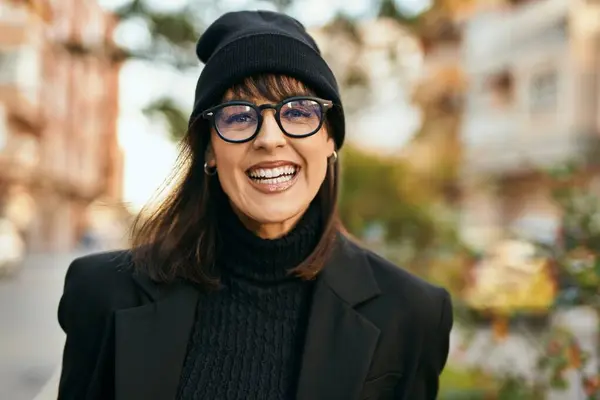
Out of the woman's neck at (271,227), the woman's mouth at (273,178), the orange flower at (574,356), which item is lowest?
the orange flower at (574,356)

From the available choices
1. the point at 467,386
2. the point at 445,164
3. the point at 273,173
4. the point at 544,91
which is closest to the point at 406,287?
the point at 273,173

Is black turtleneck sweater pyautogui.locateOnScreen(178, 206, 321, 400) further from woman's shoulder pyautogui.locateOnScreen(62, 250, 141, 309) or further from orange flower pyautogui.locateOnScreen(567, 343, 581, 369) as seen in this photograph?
orange flower pyautogui.locateOnScreen(567, 343, 581, 369)

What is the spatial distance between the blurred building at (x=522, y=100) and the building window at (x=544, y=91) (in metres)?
0.03

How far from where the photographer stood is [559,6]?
27.6 m

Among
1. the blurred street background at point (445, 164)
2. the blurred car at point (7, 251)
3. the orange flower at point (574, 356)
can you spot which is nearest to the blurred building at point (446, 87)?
the blurred street background at point (445, 164)

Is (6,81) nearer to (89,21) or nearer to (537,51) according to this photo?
(537,51)

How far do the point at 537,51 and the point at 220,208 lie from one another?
28528 millimetres

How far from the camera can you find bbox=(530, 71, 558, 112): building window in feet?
95.3

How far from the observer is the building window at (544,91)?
95.3 feet

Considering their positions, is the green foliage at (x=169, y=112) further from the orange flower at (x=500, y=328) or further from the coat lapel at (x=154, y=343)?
the coat lapel at (x=154, y=343)

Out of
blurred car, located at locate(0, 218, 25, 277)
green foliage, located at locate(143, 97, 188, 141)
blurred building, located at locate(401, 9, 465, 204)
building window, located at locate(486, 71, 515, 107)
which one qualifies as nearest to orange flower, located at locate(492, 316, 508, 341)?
green foliage, located at locate(143, 97, 188, 141)

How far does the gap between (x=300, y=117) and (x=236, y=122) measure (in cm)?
16

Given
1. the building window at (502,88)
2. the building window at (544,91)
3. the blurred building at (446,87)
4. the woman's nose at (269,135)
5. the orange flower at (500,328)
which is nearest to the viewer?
the woman's nose at (269,135)

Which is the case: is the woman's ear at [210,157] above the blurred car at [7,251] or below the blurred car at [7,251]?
above
